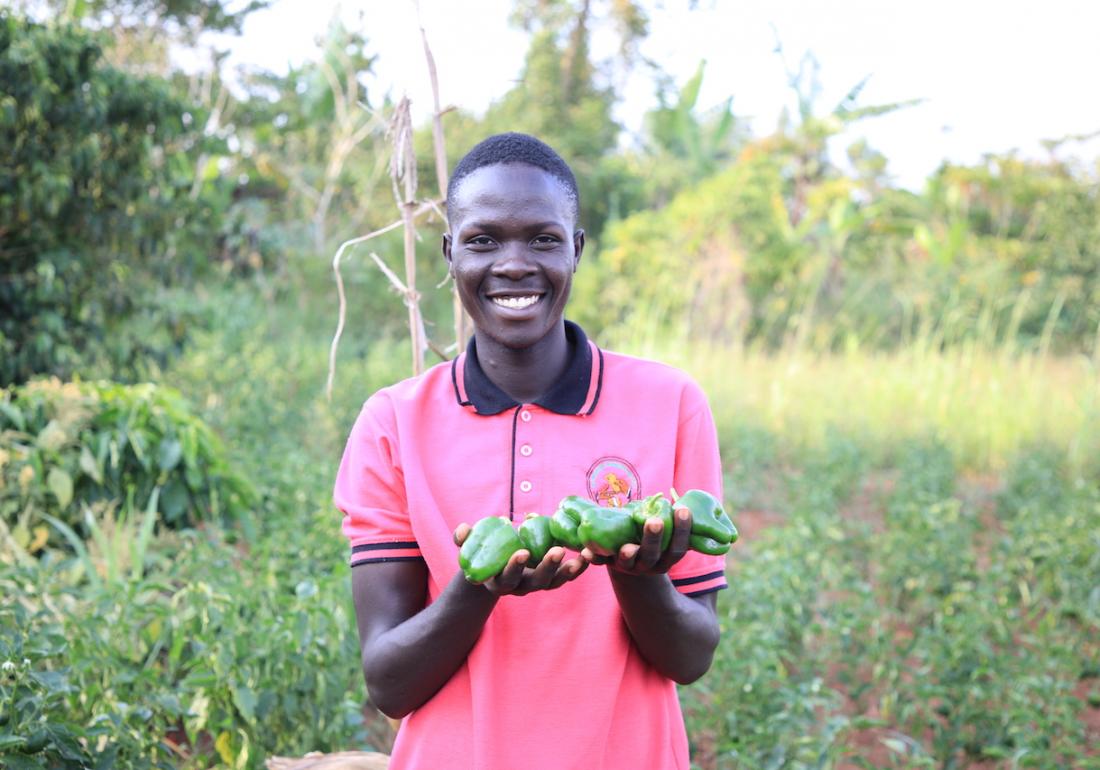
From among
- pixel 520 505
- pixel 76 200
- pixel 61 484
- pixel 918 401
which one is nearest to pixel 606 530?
pixel 520 505

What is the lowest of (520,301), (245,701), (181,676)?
(181,676)

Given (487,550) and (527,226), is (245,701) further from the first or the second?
(527,226)

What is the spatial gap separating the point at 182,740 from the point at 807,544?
8.13ft

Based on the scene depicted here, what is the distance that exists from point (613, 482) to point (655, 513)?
8.6 inches

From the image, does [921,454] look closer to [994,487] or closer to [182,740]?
[994,487]

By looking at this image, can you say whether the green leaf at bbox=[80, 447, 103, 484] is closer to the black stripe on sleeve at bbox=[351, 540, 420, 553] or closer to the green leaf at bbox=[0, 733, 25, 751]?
the green leaf at bbox=[0, 733, 25, 751]

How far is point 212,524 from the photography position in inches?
163

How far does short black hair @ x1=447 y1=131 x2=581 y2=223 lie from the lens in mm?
1504

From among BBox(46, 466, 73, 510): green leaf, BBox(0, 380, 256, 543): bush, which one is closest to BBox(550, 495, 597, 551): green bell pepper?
BBox(0, 380, 256, 543): bush

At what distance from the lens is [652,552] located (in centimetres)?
126

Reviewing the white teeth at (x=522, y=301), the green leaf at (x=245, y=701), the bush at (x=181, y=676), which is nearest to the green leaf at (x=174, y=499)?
the bush at (x=181, y=676)

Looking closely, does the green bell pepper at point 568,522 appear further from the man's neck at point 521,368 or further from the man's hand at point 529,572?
the man's neck at point 521,368

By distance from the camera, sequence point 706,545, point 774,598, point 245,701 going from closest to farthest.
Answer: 1. point 706,545
2. point 245,701
3. point 774,598

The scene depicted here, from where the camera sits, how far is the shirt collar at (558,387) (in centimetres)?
155
